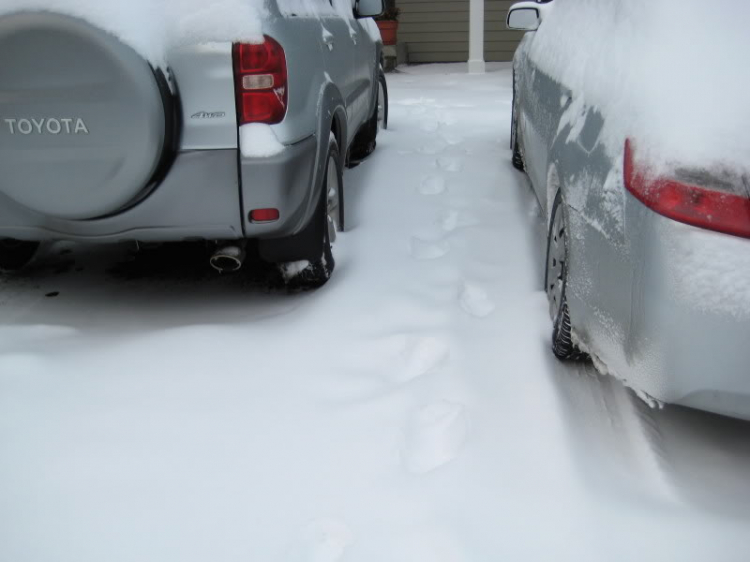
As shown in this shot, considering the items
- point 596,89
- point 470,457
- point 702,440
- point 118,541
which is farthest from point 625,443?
point 118,541

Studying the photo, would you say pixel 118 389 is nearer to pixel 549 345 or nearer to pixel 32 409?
pixel 32 409

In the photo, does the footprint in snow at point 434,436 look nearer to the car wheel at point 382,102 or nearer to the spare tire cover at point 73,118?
the spare tire cover at point 73,118

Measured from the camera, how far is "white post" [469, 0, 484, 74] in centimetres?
1063

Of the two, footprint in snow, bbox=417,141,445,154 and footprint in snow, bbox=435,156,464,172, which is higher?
footprint in snow, bbox=417,141,445,154

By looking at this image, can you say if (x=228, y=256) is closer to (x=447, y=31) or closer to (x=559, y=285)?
(x=559, y=285)

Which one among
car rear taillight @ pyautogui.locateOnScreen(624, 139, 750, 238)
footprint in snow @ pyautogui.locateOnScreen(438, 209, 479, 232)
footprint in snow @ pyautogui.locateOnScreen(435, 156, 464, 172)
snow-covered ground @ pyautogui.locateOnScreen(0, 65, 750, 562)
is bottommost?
snow-covered ground @ pyautogui.locateOnScreen(0, 65, 750, 562)

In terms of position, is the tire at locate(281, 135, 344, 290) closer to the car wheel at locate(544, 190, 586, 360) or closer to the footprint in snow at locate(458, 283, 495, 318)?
the footprint in snow at locate(458, 283, 495, 318)

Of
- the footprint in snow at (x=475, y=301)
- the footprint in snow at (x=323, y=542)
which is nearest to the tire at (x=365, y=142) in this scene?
the footprint in snow at (x=475, y=301)

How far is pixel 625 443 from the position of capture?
6.87ft

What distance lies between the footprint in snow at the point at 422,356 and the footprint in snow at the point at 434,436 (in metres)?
0.23

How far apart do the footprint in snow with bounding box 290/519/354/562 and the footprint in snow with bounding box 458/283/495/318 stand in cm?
134

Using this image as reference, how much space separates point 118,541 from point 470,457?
1027mm

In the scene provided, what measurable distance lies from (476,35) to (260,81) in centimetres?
911

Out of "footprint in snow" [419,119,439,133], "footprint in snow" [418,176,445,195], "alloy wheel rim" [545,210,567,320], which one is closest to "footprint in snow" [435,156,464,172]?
"footprint in snow" [418,176,445,195]
